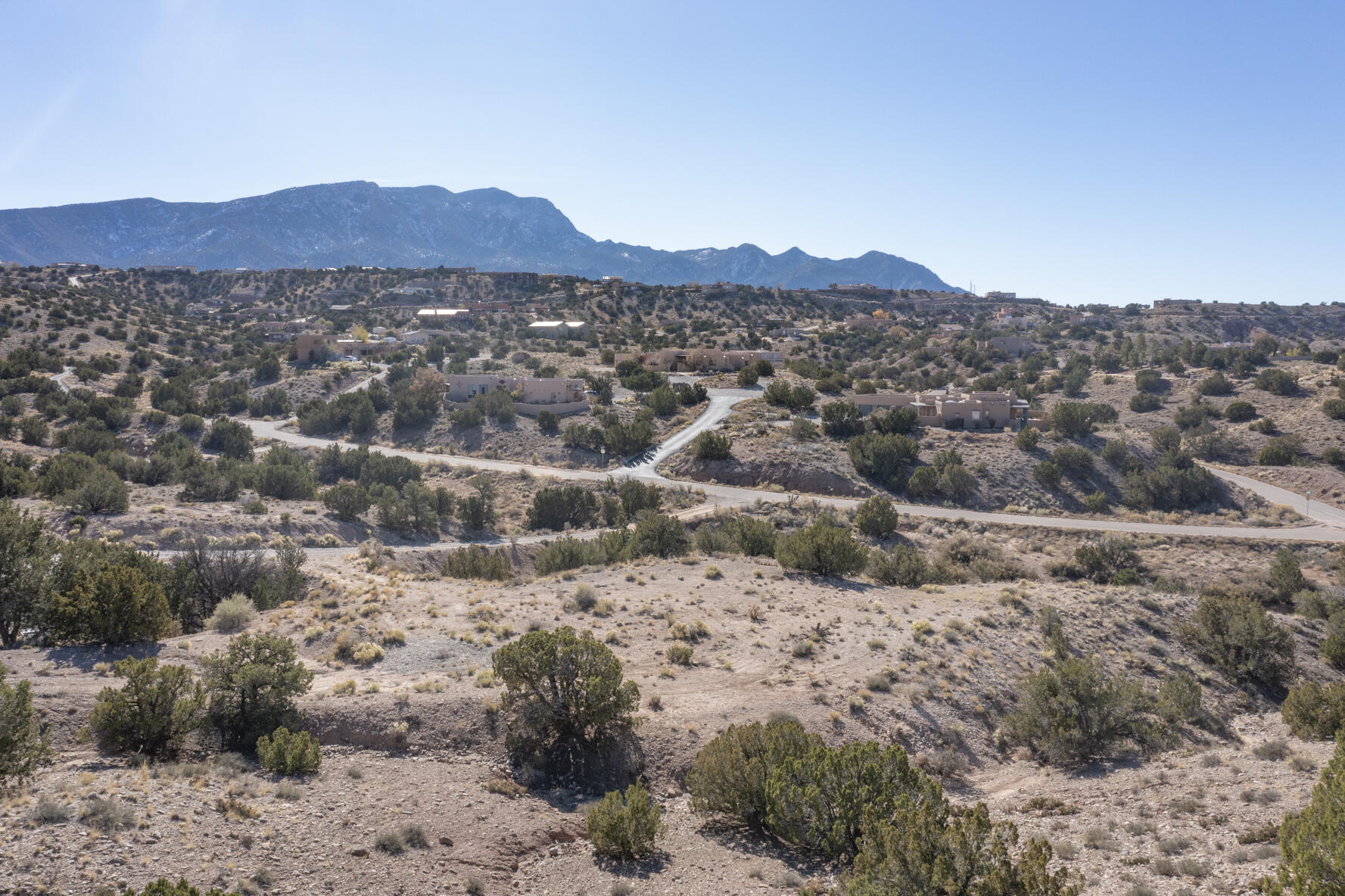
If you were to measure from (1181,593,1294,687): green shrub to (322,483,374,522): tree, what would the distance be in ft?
109

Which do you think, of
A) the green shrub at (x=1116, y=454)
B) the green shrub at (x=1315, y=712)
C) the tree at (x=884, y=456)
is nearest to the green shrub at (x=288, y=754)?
the green shrub at (x=1315, y=712)

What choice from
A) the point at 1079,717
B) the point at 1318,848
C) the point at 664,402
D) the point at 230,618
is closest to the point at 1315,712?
the point at 1079,717

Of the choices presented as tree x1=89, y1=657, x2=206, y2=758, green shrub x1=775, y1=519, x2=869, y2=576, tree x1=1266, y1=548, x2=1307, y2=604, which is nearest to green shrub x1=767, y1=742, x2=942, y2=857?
tree x1=89, y1=657, x2=206, y2=758

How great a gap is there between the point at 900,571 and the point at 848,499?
57.1ft

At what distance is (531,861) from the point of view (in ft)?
36.6

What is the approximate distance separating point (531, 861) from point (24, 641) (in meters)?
13.7

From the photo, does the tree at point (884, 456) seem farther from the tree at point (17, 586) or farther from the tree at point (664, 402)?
the tree at point (17, 586)

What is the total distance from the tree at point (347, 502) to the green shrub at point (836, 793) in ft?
96.5

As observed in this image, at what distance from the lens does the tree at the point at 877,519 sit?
36531mm

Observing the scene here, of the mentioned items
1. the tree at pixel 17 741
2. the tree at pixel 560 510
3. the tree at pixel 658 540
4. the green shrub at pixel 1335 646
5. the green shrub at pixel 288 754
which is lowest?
the tree at pixel 560 510

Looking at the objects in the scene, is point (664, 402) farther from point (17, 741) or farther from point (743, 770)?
point (17, 741)

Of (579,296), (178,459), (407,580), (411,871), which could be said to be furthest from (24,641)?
(579,296)

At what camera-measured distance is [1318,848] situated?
7.36 meters

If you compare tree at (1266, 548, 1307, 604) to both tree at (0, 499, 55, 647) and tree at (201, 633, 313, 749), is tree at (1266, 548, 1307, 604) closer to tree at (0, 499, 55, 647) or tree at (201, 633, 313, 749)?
tree at (201, 633, 313, 749)
